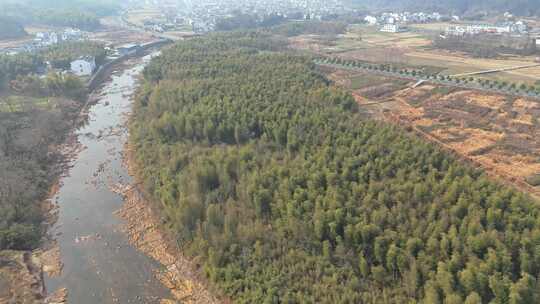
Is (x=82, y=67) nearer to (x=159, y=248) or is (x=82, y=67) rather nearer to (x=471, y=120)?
(x=159, y=248)

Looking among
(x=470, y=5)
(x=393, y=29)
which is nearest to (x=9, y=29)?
(x=393, y=29)

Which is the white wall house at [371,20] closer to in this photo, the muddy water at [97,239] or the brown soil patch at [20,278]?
the muddy water at [97,239]

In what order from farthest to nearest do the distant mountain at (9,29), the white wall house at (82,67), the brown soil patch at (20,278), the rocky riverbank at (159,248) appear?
the distant mountain at (9,29) → the white wall house at (82,67) → the rocky riverbank at (159,248) → the brown soil patch at (20,278)

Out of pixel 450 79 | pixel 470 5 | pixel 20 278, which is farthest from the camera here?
pixel 470 5

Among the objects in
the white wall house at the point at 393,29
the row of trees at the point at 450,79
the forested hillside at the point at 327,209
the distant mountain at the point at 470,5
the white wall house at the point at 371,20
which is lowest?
the forested hillside at the point at 327,209

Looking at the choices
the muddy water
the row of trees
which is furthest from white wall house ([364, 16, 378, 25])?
the muddy water

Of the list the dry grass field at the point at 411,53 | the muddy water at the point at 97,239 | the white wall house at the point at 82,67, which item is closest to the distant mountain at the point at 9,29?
the white wall house at the point at 82,67

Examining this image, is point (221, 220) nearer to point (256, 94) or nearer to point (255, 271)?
point (255, 271)
